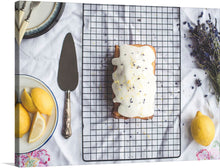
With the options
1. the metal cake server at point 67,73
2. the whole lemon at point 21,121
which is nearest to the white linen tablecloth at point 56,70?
the metal cake server at point 67,73

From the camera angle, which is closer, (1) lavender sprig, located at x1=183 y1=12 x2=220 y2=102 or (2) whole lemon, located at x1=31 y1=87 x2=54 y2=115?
(2) whole lemon, located at x1=31 y1=87 x2=54 y2=115

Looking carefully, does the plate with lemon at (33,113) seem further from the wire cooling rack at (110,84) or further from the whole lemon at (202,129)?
the whole lemon at (202,129)

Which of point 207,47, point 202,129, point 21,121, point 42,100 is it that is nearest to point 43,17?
point 42,100

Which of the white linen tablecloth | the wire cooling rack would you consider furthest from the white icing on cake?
the white linen tablecloth

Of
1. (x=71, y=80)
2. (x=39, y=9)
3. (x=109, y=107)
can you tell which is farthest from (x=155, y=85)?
(x=39, y=9)

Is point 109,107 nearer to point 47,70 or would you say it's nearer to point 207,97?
point 47,70

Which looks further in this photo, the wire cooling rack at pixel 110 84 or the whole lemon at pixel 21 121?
the wire cooling rack at pixel 110 84

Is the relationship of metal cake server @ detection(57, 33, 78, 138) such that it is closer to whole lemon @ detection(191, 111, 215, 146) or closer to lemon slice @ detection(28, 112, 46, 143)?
lemon slice @ detection(28, 112, 46, 143)

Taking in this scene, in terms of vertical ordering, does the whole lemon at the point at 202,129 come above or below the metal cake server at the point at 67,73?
below
